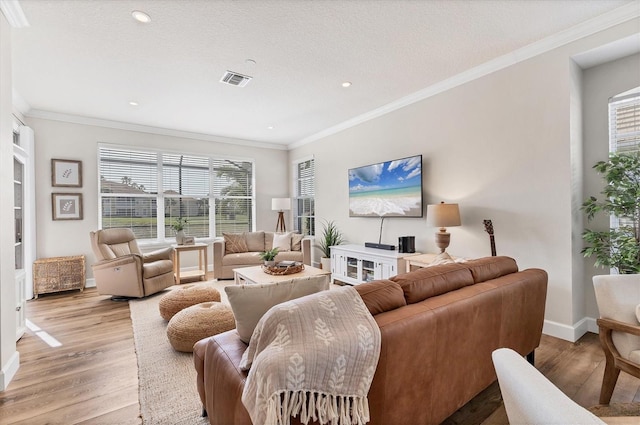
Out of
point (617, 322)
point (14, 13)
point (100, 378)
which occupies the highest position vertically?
point (14, 13)

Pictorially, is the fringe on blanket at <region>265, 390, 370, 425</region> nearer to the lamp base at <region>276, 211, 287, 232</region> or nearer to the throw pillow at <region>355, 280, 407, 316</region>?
the throw pillow at <region>355, 280, 407, 316</region>

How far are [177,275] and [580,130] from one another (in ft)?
18.3

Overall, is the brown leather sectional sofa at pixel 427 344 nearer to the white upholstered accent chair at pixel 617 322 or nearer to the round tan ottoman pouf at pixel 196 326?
the white upholstered accent chair at pixel 617 322

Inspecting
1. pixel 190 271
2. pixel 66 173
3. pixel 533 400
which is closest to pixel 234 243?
pixel 190 271

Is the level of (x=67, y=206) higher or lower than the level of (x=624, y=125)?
lower

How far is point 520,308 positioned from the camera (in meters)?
1.82

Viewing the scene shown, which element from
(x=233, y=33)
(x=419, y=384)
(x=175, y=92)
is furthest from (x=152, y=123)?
(x=419, y=384)

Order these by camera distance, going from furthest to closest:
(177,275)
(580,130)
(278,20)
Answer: (177,275)
(580,130)
(278,20)

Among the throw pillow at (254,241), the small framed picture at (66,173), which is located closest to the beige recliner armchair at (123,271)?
the small framed picture at (66,173)

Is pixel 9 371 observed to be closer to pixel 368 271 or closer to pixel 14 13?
pixel 14 13

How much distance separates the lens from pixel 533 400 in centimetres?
55

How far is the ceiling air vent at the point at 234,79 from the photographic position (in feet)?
10.5

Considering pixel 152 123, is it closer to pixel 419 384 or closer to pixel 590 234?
pixel 419 384

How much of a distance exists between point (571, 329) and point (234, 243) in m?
4.69
